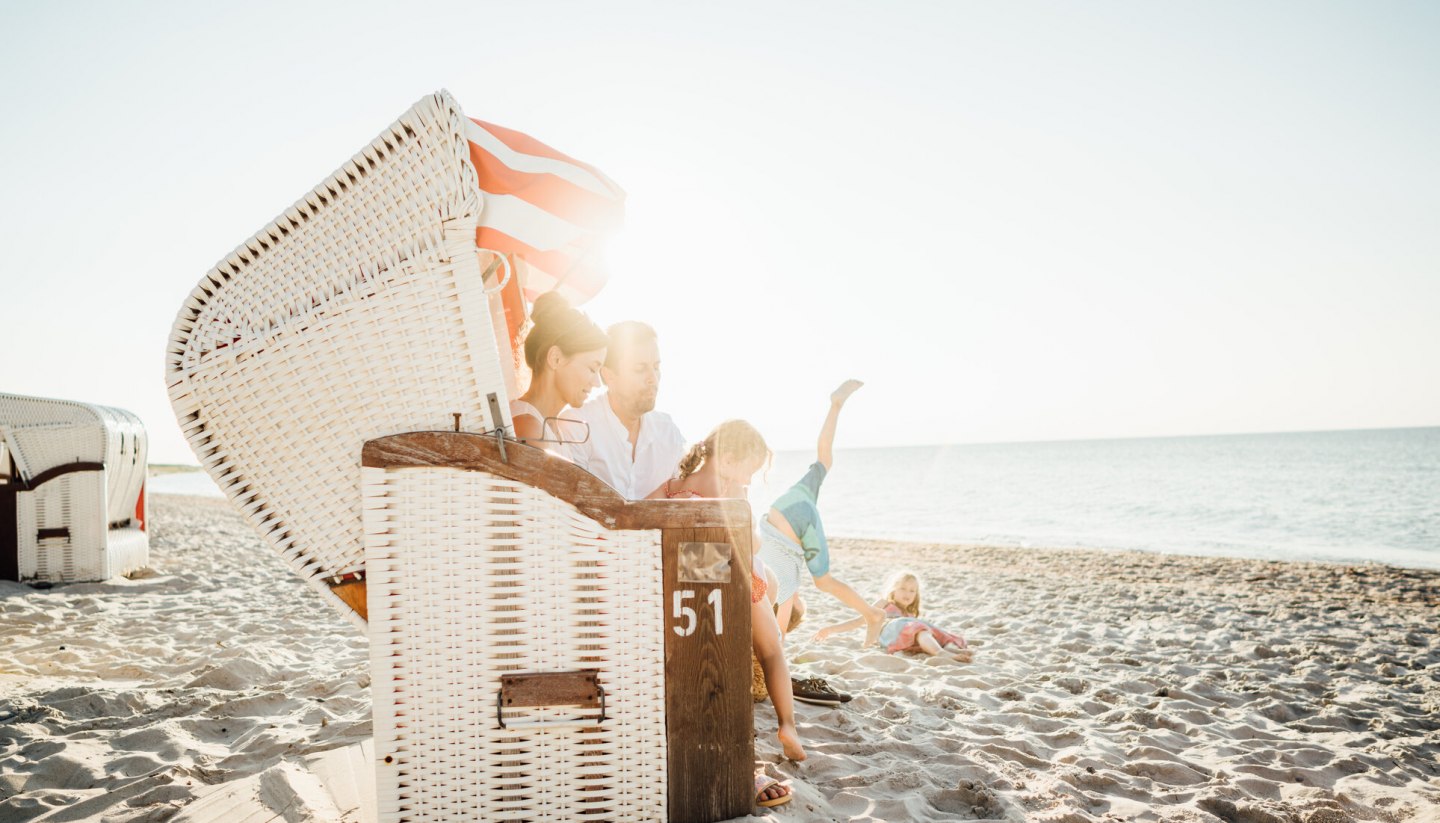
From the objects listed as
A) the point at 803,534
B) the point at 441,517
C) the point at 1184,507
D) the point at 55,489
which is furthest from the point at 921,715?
the point at 1184,507

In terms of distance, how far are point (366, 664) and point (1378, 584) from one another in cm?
1165

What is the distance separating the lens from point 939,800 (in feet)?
9.21

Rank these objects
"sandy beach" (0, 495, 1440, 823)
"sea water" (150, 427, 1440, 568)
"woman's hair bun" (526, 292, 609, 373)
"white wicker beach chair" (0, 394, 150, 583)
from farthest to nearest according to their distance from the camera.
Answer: "sea water" (150, 427, 1440, 568)
"white wicker beach chair" (0, 394, 150, 583)
"woman's hair bun" (526, 292, 609, 373)
"sandy beach" (0, 495, 1440, 823)

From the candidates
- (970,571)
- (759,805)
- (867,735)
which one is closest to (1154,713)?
(867,735)

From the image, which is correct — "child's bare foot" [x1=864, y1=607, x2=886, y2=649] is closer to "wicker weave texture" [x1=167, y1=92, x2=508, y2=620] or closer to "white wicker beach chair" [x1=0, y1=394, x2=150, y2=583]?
"wicker weave texture" [x1=167, y1=92, x2=508, y2=620]

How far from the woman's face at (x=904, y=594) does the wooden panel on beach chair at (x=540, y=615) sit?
4.34 metres

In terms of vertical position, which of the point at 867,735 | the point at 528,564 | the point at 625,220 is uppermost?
the point at 625,220

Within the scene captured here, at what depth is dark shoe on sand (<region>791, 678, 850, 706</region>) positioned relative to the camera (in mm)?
3906

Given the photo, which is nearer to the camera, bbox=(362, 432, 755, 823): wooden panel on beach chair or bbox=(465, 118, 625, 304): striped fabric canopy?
bbox=(362, 432, 755, 823): wooden panel on beach chair

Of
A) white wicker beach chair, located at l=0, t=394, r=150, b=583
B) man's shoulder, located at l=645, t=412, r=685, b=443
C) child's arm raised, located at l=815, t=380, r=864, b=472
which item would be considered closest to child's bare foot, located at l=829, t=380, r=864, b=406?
child's arm raised, located at l=815, t=380, r=864, b=472

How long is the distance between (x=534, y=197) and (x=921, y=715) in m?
3.17

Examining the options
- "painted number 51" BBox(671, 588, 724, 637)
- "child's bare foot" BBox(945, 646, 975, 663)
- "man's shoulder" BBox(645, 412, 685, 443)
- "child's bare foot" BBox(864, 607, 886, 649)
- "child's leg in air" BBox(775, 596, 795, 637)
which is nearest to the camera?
"painted number 51" BBox(671, 588, 724, 637)

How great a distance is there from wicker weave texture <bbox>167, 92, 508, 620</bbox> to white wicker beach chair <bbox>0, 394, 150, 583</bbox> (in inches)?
249

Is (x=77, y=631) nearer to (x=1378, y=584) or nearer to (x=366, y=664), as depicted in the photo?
(x=366, y=664)
